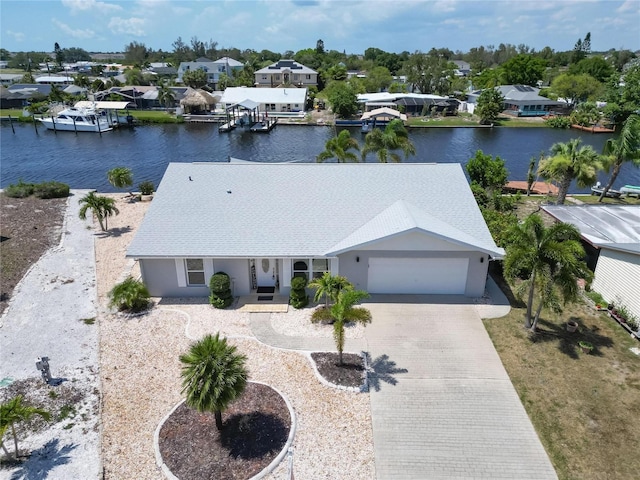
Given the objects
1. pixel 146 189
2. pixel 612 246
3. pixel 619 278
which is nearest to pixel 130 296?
pixel 146 189

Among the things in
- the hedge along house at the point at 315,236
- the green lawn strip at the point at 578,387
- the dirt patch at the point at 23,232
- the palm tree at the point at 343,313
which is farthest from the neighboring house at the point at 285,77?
the palm tree at the point at 343,313

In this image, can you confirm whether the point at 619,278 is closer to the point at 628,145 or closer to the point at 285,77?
the point at 628,145

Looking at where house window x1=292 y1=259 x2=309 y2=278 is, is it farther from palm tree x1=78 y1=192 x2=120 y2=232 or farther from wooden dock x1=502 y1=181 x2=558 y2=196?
wooden dock x1=502 y1=181 x2=558 y2=196

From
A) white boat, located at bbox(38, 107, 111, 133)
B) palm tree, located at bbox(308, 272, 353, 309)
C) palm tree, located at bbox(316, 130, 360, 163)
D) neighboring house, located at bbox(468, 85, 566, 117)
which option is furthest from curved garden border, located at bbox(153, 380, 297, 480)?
neighboring house, located at bbox(468, 85, 566, 117)

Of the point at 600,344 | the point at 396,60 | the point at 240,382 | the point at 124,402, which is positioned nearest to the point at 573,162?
the point at 600,344

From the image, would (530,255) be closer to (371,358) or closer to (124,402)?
(371,358)

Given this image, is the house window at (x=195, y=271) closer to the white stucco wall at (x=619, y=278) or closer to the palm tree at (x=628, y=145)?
the white stucco wall at (x=619, y=278)
